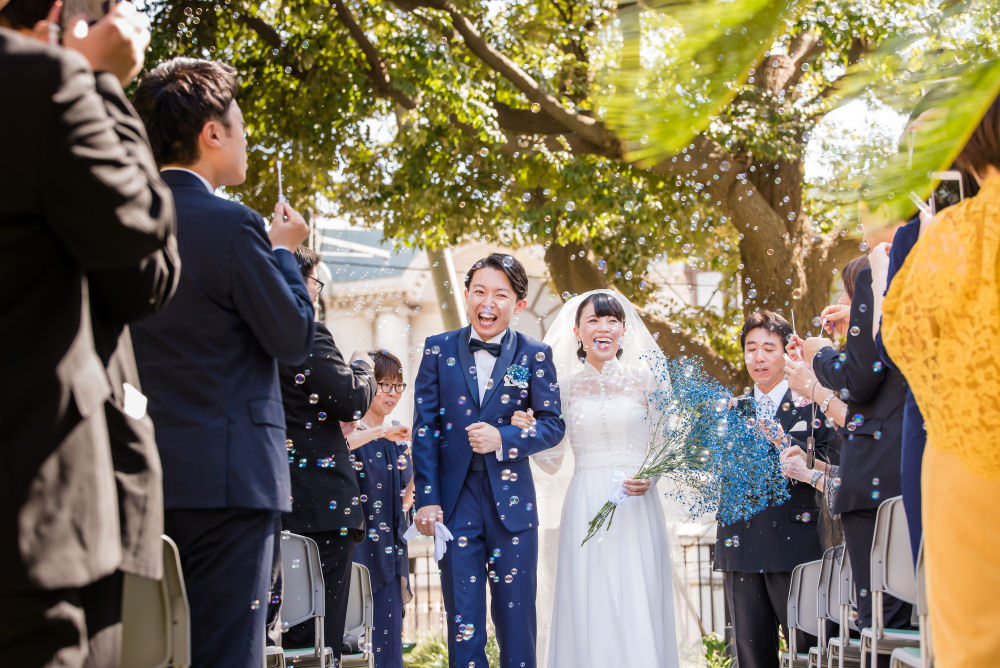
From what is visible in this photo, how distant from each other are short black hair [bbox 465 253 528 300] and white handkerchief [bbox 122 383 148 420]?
136 inches

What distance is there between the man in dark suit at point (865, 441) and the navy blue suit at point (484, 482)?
1563mm

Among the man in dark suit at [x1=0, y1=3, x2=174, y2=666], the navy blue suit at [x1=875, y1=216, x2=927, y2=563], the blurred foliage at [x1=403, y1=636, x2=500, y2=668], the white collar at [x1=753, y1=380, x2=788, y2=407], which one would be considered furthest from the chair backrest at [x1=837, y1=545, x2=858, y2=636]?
the blurred foliage at [x1=403, y1=636, x2=500, y2=668]

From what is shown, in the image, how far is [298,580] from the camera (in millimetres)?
4410

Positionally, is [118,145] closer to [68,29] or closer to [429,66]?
[68,29]

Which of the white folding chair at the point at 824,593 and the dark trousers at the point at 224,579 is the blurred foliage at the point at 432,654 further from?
the dark trousers at the point at 224,579

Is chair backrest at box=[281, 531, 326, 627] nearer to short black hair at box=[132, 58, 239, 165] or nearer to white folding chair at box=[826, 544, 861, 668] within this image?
short black hair at box=[132, 58, 239, 165]

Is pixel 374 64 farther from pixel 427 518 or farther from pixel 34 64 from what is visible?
pixel 34 64

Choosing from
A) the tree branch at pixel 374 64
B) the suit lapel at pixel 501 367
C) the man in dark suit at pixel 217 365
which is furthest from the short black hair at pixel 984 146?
the tree branch at pixel 374 64

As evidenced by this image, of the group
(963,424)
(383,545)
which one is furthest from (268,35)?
(963,424)

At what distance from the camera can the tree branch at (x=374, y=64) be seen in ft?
31.4

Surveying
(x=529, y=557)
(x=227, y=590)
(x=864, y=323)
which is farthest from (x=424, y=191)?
(x=227, y=590)

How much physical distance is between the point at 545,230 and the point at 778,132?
257 centimetres

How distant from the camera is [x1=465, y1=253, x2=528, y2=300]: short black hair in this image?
546 cm

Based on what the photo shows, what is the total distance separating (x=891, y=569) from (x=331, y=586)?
253 centimetres
